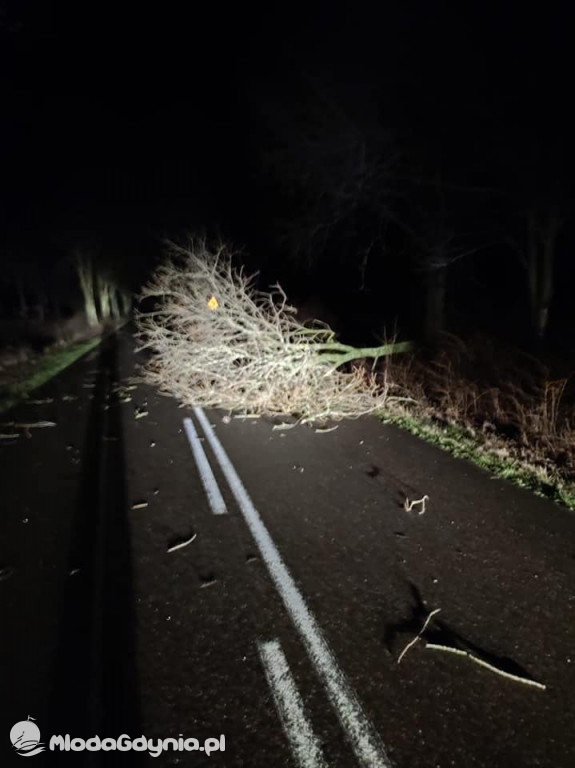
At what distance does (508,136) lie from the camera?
11305 millimetres

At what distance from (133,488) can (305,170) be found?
9859mm

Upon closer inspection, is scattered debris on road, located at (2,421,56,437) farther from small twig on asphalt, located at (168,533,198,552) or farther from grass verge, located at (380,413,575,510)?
grass verge, located at (380,413,575,510)

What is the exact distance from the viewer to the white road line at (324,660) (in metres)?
2.38

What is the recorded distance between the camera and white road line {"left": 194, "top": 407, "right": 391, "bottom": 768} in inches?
93.6

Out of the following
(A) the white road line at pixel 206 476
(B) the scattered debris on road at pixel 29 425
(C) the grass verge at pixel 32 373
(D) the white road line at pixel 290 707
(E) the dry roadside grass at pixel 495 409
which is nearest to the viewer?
(D) the white road line at pixel 290 707

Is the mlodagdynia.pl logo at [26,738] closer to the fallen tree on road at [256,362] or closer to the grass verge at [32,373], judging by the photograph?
the fallen tree on road at [256,362]

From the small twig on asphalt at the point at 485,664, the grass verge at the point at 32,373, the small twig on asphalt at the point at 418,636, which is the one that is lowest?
the grass verge at the point at 32,373

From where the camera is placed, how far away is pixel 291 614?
3318mm

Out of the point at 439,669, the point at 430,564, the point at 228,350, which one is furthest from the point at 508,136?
the point at 439,669

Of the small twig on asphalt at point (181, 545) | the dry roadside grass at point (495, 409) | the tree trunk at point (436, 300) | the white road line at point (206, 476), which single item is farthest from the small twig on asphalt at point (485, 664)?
the tree trunk at point (436, 300)

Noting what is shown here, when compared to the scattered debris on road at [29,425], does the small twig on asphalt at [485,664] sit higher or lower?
higher

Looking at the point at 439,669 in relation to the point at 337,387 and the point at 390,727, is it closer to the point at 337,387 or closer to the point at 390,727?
the point at 390,727

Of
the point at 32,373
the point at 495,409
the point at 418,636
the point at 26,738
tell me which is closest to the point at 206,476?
the point at 418,636

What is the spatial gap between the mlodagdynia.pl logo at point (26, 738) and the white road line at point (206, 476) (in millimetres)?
2444
